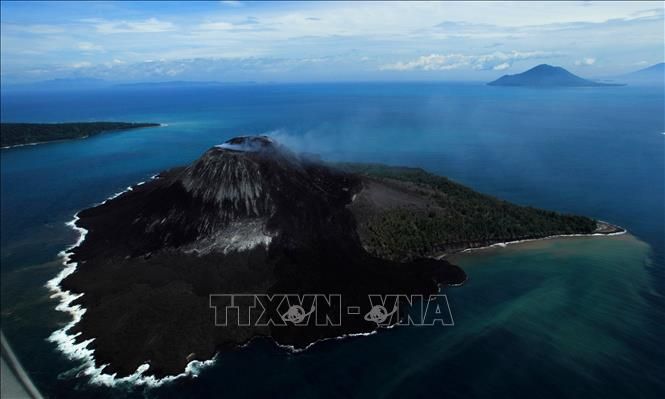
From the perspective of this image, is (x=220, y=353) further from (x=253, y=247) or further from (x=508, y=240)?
(x=508, y=240)

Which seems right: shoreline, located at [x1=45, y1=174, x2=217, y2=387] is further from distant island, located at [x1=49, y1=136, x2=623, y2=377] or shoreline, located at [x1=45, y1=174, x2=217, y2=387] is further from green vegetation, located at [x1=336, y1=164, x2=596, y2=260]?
green vegetation, located at [x1=336, y1=164, x2=596, y2=260]

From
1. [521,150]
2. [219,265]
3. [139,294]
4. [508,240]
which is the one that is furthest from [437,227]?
[521,150]

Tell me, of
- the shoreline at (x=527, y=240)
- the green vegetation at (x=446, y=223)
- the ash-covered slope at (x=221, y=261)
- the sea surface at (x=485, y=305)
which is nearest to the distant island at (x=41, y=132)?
the sea surface at (x=485, y=305)

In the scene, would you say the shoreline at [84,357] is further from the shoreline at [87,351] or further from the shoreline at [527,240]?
the shoreline at [527,240]

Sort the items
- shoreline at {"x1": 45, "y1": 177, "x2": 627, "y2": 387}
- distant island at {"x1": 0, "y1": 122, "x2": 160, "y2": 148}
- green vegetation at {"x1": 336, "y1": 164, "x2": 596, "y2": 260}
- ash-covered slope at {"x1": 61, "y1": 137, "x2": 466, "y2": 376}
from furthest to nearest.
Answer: distant island at {"x1": 0, "y1": 122, "x2": 160, "y2": 148}, green vegetation at {"x1": 336, "y1": 164, "x2": 596, "y2": 260}, ash-covered slope at {"x1": 61, "y1": 137, "x2": 466, "y2": 376}, shoreline at {"x1": 45, "y1": 177, "x2": 627, "y2": 387}

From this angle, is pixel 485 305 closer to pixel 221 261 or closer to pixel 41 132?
pixel 221 261

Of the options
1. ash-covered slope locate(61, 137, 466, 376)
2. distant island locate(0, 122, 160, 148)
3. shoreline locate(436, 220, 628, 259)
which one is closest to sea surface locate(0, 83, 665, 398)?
shoreline locate(436, 220, 628, 259)
